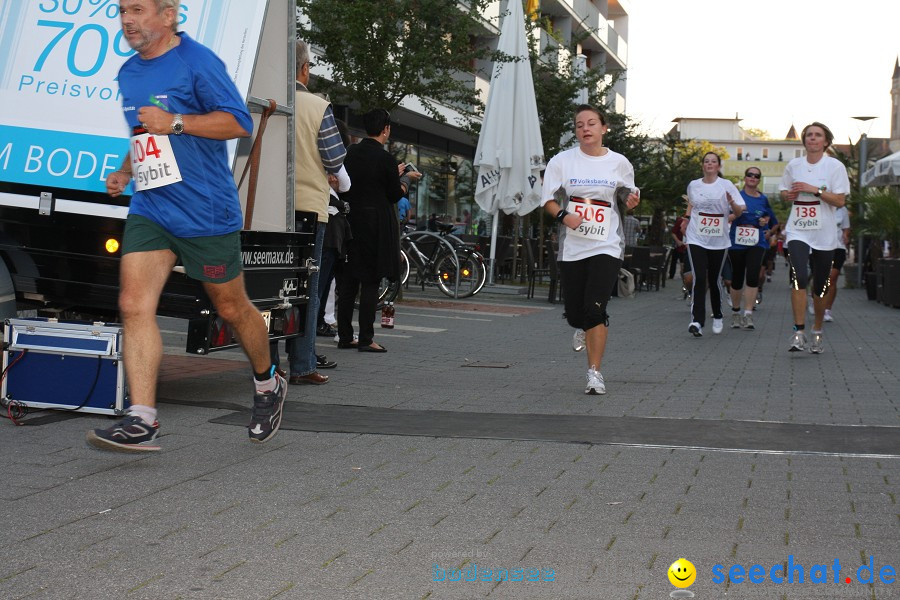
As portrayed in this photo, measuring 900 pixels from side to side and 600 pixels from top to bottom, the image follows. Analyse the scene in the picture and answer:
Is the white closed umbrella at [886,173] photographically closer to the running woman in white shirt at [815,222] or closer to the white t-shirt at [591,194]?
the running woman in white shirt at [815,222]

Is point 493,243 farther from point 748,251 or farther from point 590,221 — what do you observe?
point 590,221

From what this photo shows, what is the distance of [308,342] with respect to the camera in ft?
25.7

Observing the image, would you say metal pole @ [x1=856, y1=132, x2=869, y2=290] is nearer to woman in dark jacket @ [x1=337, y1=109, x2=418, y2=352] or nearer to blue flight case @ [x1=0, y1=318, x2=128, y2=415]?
woman in dark jacket @ [x1=337, y1=109, x2=418, y2=352]

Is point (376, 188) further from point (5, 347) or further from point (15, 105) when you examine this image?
point (5, 347)

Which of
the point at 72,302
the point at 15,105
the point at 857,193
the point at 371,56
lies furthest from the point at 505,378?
the point at 857,193

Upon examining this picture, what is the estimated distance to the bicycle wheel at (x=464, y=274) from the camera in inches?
699

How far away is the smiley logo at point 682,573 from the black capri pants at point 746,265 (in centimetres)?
1108

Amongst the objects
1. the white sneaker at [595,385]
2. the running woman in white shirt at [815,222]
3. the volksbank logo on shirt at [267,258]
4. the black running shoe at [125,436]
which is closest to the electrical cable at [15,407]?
the black running shoe at [125,436]

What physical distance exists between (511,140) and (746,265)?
599 cm

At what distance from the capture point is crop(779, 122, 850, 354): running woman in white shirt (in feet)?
36.3

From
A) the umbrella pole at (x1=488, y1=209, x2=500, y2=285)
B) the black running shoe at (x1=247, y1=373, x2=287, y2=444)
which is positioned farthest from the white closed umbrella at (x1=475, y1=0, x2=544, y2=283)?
the black running shoe at (x1=247, y1=373, x2=287, y2=444)

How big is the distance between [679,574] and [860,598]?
1.68ft

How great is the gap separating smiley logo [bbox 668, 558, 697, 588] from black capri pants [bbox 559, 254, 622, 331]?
14.4 feet

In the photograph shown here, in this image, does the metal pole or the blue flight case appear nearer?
the blue flight case
